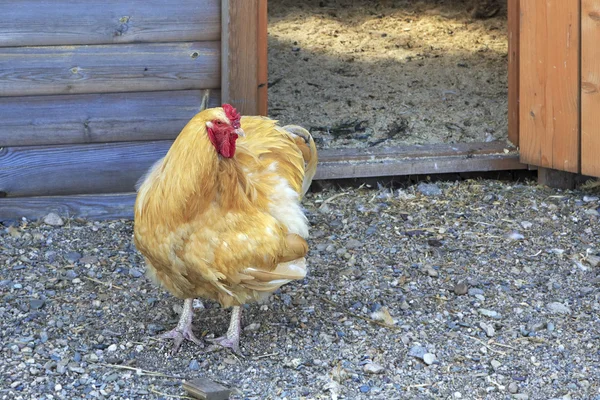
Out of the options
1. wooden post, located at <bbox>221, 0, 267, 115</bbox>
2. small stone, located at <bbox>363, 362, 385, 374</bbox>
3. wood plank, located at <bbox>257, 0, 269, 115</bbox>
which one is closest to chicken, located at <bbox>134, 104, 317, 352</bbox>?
small stone, located at <bbox>363, 362, 385, 374</bbox>

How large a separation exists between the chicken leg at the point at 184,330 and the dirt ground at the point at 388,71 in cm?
227

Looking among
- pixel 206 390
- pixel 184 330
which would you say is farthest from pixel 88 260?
pixel 206 390

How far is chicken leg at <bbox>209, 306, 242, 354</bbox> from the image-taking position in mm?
3803

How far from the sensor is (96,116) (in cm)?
502

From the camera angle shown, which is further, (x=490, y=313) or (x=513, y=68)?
(x=513, y=68)

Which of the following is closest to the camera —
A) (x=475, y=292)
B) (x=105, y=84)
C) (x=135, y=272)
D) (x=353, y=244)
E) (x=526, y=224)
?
(x=475, y=292)

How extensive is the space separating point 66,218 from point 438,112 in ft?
9.34

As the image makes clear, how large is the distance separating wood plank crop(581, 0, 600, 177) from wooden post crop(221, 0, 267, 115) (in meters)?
1.87

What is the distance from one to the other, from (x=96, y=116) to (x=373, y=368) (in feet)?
7.78

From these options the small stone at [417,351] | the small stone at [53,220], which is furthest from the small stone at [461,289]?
the small stone at [53,220]

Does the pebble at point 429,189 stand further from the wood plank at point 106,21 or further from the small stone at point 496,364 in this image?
the small stone at point 496,364

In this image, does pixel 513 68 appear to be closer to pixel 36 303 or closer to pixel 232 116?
pixel 232 116

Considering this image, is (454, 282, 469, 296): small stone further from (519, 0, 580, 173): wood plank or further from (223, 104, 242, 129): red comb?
(223, 104, 242, 129): red comb

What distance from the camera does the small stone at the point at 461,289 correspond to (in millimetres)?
4301
